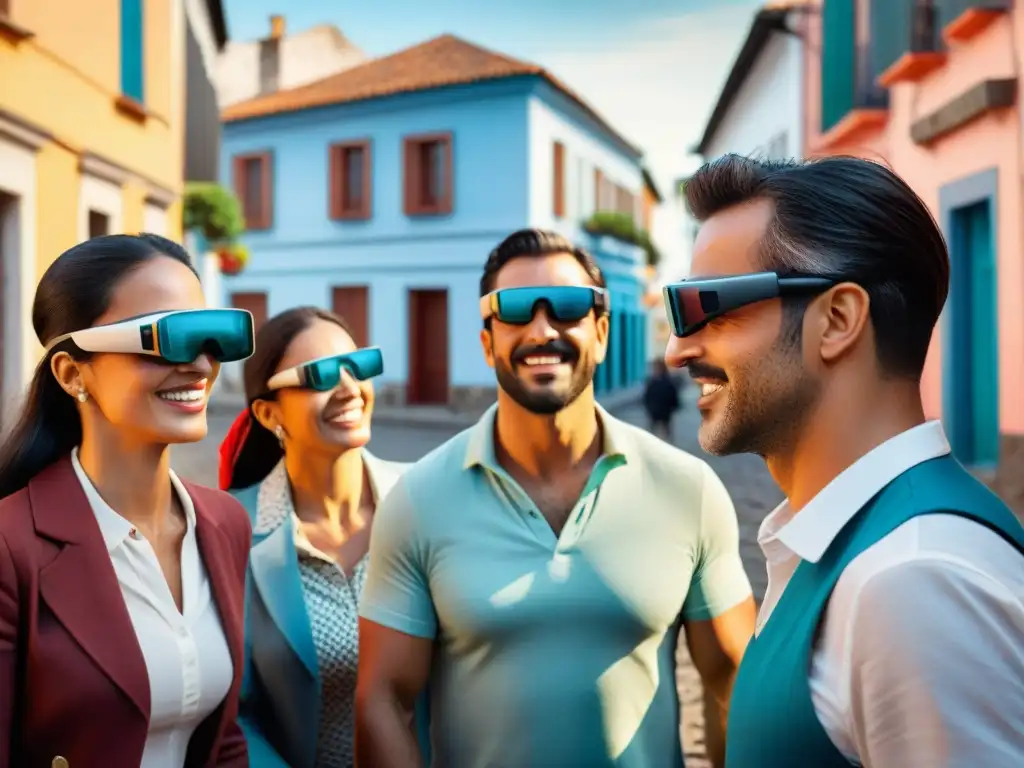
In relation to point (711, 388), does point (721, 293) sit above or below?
above

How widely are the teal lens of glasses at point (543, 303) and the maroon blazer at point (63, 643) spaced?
105cm

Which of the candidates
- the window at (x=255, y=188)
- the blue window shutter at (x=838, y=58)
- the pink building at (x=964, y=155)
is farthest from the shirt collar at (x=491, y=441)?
the window at (x=255, y=188)

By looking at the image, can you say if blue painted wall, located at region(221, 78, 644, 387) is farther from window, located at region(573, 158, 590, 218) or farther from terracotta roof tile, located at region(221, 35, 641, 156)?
window, located at region(573, 158, 590, 218)

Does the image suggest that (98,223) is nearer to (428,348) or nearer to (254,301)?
(428,348)

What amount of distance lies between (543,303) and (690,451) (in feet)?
46.9

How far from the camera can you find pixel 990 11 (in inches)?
399

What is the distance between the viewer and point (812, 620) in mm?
1407

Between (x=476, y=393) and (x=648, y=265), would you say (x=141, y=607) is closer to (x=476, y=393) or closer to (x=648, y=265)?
(x=476, y=393)

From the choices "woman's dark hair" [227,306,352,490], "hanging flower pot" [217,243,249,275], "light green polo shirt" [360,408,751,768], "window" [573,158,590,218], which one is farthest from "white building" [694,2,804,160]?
"light green polo shirt" [360,408,751,768]

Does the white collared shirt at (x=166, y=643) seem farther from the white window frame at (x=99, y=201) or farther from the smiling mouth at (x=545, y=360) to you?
the white window frame at (x=99, y=201)

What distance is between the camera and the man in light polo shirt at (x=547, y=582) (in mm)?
2328

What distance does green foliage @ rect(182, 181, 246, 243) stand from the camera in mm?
20250

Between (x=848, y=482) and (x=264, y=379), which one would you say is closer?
(x=848, y=482)

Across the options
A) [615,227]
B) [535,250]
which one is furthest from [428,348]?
[535,250]
